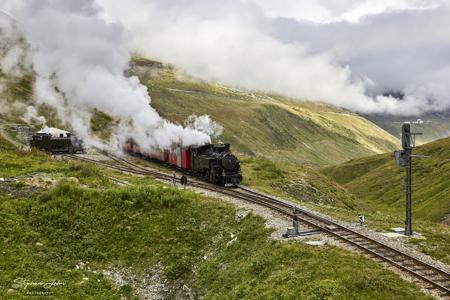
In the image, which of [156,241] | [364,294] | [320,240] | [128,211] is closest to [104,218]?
[128,211]

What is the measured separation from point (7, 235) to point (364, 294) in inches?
847

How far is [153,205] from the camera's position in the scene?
34.0 metres

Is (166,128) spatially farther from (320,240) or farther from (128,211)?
(320,240)

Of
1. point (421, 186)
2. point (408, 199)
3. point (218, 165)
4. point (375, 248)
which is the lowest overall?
point (421, 186)

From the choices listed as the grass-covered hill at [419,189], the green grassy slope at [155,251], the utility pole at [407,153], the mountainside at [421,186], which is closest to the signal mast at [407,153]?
the utility pole at [407,153]

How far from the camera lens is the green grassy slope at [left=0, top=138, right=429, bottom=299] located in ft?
68.4

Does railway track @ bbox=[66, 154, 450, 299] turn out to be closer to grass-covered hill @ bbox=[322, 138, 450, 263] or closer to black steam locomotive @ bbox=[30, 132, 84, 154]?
grass-covered hill @ bbox=[322, 138, 450, 263]

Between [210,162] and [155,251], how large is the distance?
20.0 m

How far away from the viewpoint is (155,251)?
95.5 feet

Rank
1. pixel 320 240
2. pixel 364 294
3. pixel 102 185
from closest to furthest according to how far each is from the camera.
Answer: pixel 364 294, pixel 320 240, pixel 102 185

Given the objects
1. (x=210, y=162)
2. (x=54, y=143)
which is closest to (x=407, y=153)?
(x=210, y=162)

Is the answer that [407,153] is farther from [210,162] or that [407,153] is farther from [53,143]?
[53,143]

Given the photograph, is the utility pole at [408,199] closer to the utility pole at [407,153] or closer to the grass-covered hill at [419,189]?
the utility pole at [407,153]

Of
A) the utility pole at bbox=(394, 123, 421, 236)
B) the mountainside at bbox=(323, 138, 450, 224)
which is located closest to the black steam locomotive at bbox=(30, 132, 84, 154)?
the utility pole at bbox=(394, 123, 421, 236)
